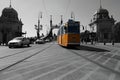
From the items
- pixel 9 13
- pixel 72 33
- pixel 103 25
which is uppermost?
pixel 9 13

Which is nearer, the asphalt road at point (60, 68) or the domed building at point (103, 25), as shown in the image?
the asphalt road at point (60, 68)

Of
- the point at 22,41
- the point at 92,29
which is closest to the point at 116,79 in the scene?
the point at 22,41

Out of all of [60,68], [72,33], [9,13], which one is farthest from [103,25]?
[60,68]

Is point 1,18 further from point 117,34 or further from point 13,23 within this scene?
point 117,34

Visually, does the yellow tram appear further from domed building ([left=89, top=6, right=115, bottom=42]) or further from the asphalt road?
domed building ([left=89, top=6, right=115, bottom=42])

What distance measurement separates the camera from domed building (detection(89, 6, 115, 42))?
94938 millimetres

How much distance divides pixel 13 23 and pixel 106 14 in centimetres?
3924

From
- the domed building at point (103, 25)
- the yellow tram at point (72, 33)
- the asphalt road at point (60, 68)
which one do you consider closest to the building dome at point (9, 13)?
the domed building at point (103, 25)

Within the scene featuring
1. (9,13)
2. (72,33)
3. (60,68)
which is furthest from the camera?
(9,13)

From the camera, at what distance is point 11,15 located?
8888cm

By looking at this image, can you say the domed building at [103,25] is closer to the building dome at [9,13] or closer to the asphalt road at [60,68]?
the building dome at [9,13]

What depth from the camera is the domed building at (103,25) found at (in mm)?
94938

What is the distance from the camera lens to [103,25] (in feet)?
318

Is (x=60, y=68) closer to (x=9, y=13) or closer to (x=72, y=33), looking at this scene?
(x=72, y=33)
